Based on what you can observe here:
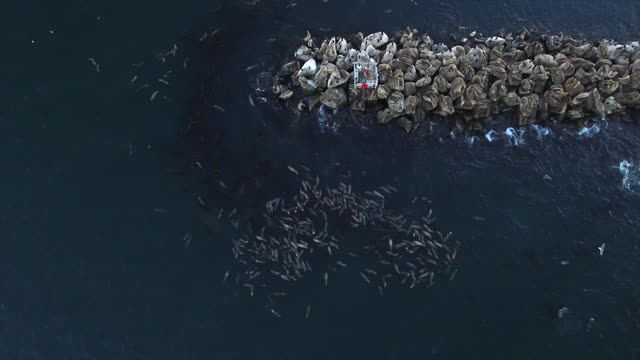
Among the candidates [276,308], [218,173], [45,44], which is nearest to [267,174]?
[218,173]

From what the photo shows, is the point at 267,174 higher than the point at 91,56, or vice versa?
the point at 91,56

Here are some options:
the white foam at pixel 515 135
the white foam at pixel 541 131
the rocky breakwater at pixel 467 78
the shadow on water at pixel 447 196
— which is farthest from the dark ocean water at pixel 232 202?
the rocky breakwater at pixel 467 78

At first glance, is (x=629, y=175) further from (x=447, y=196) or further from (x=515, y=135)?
(x=447, y=196)

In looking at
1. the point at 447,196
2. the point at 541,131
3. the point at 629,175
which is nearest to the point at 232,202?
the point at 447,196

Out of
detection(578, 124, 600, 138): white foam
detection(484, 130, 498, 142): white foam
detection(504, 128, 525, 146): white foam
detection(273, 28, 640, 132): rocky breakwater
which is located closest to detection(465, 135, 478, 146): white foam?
detection(273, 28, 640, 132): rocky breakwater

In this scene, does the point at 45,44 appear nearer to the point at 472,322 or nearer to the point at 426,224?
the point at 426,224

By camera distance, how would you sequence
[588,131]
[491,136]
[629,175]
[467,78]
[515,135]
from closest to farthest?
1. [629,175]
2. [491,136]
3. [515,135]
4. [467,78]
5. [588,131]
